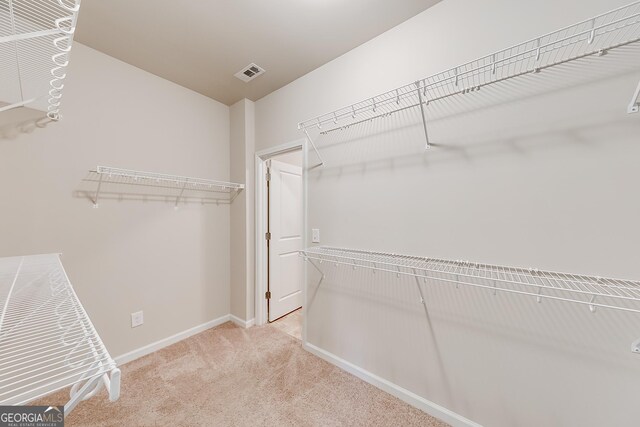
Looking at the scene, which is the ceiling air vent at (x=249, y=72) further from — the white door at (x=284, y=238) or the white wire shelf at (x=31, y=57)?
the white wire shelf at (x=31, y=57)

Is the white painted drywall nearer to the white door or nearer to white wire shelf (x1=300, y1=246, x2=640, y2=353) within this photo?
the white door

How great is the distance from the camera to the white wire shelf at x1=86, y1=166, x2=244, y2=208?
2.05m

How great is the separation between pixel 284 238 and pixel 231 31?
207 cm

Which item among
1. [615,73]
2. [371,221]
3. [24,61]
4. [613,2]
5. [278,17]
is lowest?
[371,221]

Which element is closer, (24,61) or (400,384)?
(24,61)

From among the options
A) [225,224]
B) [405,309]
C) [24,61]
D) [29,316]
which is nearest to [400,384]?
[405,309]

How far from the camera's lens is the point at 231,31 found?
1824mm

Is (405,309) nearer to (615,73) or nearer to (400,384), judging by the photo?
(400,384)

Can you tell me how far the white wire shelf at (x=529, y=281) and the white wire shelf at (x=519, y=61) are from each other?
828 millimetres

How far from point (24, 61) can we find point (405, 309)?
2.56 meters

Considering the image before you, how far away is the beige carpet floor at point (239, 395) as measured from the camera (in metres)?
1.62

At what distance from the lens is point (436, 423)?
158 cm

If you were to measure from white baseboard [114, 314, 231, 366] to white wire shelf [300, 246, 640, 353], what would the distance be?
173 cm

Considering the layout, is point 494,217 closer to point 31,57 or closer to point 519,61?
point 519,61
